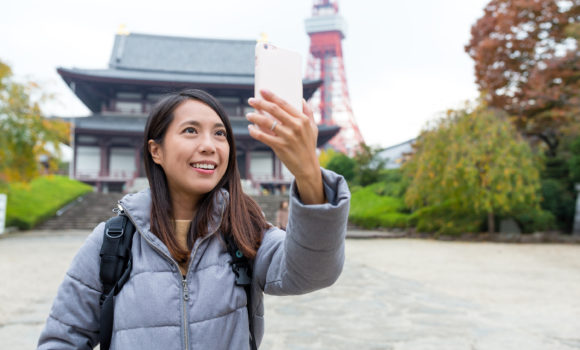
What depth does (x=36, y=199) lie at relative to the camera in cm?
1559

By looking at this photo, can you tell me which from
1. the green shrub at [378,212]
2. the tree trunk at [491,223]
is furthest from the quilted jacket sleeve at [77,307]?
the green shrub at [378,212]

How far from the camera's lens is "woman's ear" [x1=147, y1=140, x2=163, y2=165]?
4.46ft

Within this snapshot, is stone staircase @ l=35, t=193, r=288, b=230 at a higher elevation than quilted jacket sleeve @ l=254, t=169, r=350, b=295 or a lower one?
lower

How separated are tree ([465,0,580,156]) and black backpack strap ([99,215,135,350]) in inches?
485

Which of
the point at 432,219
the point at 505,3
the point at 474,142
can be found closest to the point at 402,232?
the point at 432,219

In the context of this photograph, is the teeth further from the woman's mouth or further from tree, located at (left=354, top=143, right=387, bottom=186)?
tree, located at (left=354, top=143, right=387, bottom=186)

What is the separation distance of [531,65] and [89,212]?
16.0 metres

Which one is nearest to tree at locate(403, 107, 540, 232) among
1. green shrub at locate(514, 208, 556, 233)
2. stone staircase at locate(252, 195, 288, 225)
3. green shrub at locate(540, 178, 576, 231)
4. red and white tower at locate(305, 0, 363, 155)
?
green shrub at locate(514, 208, 556, 233)

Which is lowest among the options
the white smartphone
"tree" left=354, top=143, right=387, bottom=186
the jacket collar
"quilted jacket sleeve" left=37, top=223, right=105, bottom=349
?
"quilted jacket sleeve" left=37, top=223, right=105, bottom=349

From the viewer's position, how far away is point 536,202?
12391mm

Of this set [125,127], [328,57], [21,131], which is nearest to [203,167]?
[21,131]

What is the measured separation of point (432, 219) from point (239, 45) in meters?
18.2

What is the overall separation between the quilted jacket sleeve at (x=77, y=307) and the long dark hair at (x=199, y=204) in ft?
0.68

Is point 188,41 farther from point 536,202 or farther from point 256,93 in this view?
point 256,93
